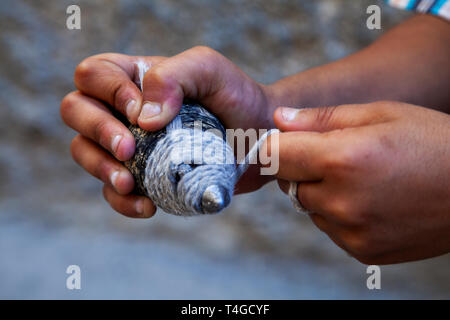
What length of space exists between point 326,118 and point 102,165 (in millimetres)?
295

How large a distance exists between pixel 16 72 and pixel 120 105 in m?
0.78

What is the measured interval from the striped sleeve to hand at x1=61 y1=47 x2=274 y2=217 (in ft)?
0.75

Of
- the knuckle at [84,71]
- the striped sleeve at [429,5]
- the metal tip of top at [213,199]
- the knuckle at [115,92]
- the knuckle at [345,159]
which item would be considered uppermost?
the striped sleeve at [429,5]

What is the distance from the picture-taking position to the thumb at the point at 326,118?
1.46 ft

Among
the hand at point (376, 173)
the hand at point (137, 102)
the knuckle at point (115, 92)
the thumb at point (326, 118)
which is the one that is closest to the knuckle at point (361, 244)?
the hand at point (376, 173)

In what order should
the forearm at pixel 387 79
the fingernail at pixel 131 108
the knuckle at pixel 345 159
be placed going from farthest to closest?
the forearm at pixel 387 79, the fingernail at pixel 131 108, the knuckle at pixel 345 159

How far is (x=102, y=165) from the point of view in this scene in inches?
21.9

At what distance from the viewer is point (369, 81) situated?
0.66 m

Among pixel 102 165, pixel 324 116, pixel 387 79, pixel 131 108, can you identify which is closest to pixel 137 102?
pixel 131 108

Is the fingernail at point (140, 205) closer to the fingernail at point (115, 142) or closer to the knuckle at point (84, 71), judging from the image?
the fingernail at point (115, 142)

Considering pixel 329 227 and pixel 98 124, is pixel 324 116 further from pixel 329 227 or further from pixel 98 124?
pixel 98 124

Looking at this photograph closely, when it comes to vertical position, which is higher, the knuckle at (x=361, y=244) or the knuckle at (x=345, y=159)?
the knuckle at (x=345, y=159)

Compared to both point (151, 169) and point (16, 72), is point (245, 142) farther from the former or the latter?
point (16, 72)

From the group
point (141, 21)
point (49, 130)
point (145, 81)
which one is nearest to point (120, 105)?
point (145, 81)
